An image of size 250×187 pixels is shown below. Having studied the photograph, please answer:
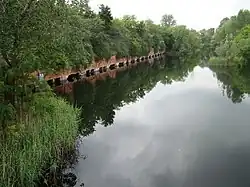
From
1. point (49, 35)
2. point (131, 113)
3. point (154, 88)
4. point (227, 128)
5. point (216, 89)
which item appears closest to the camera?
point (49, 35)

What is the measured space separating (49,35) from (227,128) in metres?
9.75

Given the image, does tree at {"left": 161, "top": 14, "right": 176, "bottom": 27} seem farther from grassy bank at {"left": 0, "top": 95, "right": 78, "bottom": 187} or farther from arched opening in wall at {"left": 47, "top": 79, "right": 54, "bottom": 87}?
grassy bank at {"left": 0, "top": 95, "right": 78, "bottom": 187}

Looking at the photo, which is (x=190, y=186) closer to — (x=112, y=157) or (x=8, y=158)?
(x=112, y=157)

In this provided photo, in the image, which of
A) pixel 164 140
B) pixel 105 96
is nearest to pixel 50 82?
pixel 105 96

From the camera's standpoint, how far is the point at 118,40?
161ft

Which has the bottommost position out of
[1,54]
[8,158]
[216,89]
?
[216,89]

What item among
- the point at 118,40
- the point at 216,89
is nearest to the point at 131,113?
the point at 216,89

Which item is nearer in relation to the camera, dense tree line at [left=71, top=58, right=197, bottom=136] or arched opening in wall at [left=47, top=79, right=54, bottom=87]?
dense tree line at [left=71, top=58, right=197, bottom=136]

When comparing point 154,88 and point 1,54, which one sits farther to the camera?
point 154,88

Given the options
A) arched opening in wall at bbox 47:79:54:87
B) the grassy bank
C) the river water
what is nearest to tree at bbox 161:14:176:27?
the river water

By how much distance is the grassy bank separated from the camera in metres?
9.18

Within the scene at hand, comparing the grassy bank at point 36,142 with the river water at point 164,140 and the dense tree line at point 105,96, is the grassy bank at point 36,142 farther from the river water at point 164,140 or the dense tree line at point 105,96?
the dense tree line at point 105,96

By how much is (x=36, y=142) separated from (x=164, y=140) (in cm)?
686

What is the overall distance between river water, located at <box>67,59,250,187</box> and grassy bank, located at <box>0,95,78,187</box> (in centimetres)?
117
